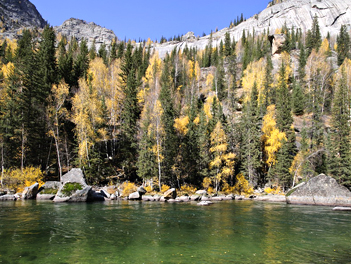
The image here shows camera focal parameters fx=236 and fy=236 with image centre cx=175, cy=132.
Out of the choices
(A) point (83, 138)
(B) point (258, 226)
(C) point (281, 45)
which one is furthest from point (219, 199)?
(C) point (281, 45)

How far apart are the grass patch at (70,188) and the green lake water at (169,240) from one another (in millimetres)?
10804

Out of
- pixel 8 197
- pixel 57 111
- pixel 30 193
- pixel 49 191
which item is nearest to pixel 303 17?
pixel 57 111

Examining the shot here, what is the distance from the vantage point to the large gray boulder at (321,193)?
89.7 feet

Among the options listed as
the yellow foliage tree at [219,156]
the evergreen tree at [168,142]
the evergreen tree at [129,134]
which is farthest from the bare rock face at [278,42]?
the evergreen tree at [168,142]

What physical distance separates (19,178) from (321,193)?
39.1 metres

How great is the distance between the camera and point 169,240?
36.7 feet

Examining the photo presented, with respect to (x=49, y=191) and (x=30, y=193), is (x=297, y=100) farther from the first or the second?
(x=30, y=193)

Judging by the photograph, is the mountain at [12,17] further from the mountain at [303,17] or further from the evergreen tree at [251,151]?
the evergreen tree at [251,151]

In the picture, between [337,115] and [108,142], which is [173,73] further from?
[337,115]

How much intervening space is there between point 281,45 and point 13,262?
308 ft

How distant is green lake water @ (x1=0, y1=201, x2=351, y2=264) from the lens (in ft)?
28.4

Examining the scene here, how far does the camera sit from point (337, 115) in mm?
40094

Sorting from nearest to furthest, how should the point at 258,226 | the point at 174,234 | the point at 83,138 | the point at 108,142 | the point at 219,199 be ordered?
the point at 174,234 < the point at 258,226 < the point at 219,199 < the point at 83,138 < the point at 108,142

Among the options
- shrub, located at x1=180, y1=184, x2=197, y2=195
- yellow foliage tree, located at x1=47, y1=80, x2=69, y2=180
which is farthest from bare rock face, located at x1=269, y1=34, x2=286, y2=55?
yellow foliage tree, located at x1=47, y1=80, x2=69, y2=180
